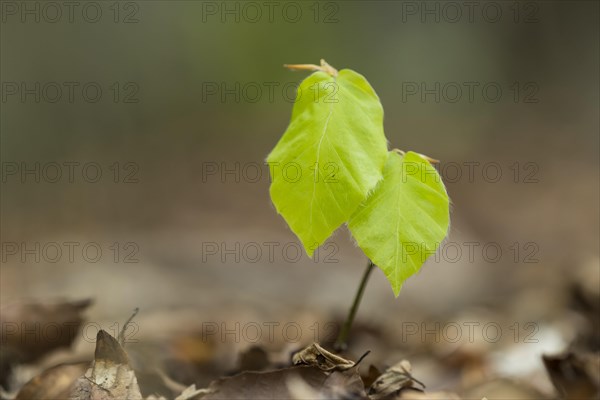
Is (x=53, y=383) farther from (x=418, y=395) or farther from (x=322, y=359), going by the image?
(x=418, y=395)

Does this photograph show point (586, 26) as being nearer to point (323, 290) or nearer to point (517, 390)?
point (323, 290)

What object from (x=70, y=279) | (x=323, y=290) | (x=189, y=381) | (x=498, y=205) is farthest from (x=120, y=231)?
(x=189, y=381)
